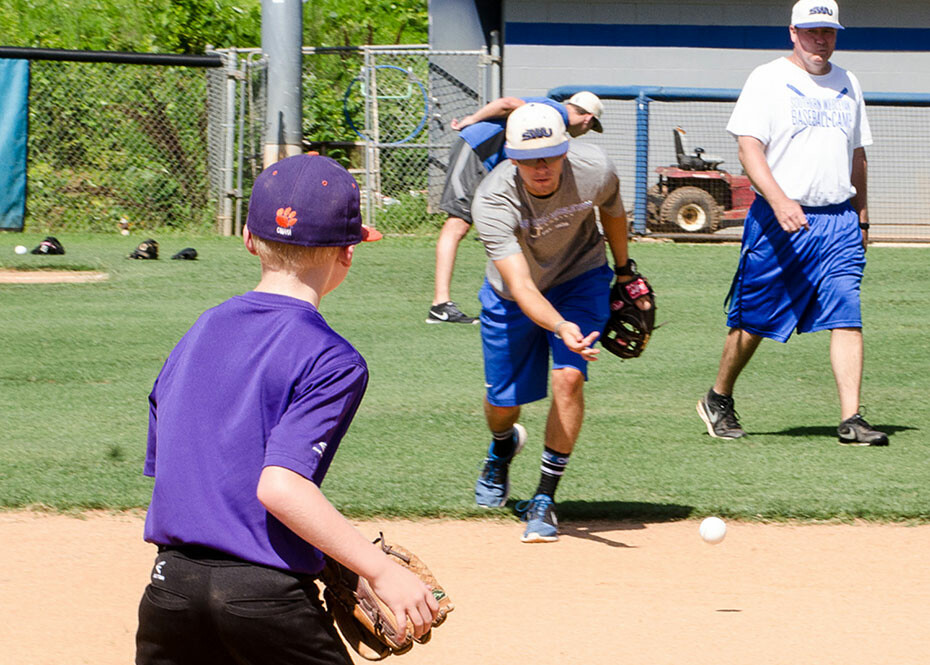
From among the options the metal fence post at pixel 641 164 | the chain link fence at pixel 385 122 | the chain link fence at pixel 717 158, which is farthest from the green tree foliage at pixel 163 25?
the metal fence post at pixel 641 164

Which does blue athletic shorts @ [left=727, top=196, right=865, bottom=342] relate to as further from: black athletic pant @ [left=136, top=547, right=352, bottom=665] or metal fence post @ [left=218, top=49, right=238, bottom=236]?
metal fence post @ [left=218, top=49, right=238, bottom=236]

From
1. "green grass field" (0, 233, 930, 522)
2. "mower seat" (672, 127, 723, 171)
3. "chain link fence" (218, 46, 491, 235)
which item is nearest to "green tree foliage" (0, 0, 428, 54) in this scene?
"chain link fence" (218, 46, 491, 235)

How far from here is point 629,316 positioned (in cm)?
571

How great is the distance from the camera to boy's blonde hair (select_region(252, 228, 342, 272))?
8.43ft

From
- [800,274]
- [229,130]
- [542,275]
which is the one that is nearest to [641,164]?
[229,130]

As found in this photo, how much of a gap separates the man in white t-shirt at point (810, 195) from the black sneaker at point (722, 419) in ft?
1.49

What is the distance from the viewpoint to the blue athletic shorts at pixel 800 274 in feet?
22.3

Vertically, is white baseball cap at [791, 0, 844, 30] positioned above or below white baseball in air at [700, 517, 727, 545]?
above

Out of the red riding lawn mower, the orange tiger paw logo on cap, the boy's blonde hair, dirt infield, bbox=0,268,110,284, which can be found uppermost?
the red riding lawn mower

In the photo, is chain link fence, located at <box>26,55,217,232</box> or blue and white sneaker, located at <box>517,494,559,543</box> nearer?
blue and white sneaker, located at <box>517,494,559,543</box>

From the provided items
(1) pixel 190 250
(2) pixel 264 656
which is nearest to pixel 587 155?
(2) pixel 264 656

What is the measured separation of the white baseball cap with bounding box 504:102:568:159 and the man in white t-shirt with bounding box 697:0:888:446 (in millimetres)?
2091

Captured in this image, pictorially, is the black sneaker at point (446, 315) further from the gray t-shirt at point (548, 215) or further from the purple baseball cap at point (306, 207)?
the purple baseball cap at point (306, 207)

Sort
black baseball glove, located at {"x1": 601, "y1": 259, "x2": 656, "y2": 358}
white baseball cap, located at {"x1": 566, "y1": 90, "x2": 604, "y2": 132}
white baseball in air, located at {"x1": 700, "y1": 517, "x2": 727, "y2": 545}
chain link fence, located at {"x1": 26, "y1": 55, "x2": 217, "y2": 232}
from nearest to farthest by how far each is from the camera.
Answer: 1. white baseball in air, located at {"x1": 700, "y1": 517, "x2": 727, "y2": 545}
2. black baseball glove, located at {"x1": 601, "y1": 259, "x2": 656, "y2": 358}
3. white baseball cap, located at {"x1": 566, "y1": 90, "x2": 604, "y2": 132}
4. chain link fence, located at {"x1": 26, "y1": 55, "x2": 217, "y2": 232}
